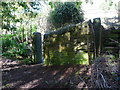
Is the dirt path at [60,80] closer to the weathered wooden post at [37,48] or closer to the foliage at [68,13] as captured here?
the weathered wooden post at [37,48]

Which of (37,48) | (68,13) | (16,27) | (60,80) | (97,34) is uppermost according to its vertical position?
(68,13)

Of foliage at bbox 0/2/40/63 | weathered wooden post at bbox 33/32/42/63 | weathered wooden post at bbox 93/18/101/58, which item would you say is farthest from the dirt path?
weathered wooden post at bbox 33/32/42/63

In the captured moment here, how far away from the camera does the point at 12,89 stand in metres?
1.90

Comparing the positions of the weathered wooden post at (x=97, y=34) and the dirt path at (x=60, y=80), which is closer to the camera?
the dirt path at (x=60, y=80)

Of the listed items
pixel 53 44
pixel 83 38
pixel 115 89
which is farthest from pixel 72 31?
pixel 115 89

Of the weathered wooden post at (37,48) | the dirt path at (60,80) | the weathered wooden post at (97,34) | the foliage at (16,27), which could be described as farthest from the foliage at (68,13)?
the dirt path at (60,80)

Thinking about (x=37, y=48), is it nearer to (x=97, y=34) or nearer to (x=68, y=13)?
(x=68, y=13)

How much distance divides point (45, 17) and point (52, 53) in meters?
3.52

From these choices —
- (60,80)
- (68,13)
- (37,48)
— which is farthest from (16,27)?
(60,80)

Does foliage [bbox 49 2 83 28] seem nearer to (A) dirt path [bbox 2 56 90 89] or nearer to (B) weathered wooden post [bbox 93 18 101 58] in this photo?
(B) weathered wooden post [bbox 93 18 101 58]

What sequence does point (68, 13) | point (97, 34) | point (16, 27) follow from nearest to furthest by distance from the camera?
point (97, 34), point (16, 27), point (68, 13)

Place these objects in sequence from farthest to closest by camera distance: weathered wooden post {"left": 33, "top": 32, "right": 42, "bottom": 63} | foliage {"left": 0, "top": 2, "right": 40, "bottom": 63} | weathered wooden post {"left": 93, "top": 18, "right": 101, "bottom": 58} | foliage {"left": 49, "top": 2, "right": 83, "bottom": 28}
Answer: foliage {"left": 49, "top": 2, "right": 83, "bottom": 28} < weathered wooden post {"left": 33, "top": 32, "right": 42, "bottom": 63} < weathered wooden post {"left": 93, "top": 18, "right": 101, "bottom": 58} < foliage {"left": 0, "top": 2, "right": 40, "bottom": 63}

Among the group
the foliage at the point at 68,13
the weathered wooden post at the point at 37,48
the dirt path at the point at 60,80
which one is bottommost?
the dirt path at the point at 60,80

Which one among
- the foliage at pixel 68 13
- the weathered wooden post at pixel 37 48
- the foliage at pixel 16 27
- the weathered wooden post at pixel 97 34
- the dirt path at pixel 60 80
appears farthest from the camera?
the foliage at pixel 68 13
